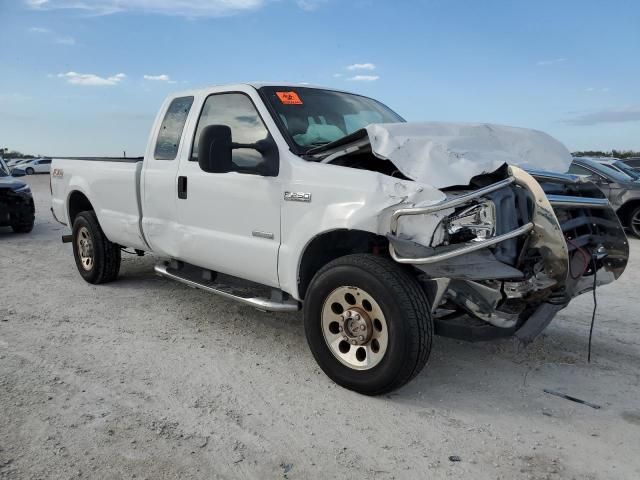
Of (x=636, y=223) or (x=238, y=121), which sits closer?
(x=238, y=121)

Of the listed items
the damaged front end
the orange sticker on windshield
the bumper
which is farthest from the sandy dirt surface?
the bumper

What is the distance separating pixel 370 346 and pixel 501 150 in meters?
1.65

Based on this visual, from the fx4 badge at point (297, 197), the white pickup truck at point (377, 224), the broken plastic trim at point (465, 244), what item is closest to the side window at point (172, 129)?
the white pickup truck at point (377, 224)

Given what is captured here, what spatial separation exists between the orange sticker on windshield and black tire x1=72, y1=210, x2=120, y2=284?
2.99 m

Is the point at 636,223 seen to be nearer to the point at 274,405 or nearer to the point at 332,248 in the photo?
the point at 332,248

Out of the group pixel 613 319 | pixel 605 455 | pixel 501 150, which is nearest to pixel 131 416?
pixel 605 455

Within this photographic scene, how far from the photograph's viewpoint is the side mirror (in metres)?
3.92

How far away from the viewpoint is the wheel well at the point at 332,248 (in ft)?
12.6

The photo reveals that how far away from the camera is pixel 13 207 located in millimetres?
10594

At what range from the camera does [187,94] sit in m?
5.35

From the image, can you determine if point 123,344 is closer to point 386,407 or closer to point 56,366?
point 56,366

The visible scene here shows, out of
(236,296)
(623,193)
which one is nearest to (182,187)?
(236,296)

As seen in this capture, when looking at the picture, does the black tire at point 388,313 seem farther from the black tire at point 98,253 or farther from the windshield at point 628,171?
the windshield at point 628,171

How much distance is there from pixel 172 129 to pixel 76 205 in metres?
2.41
